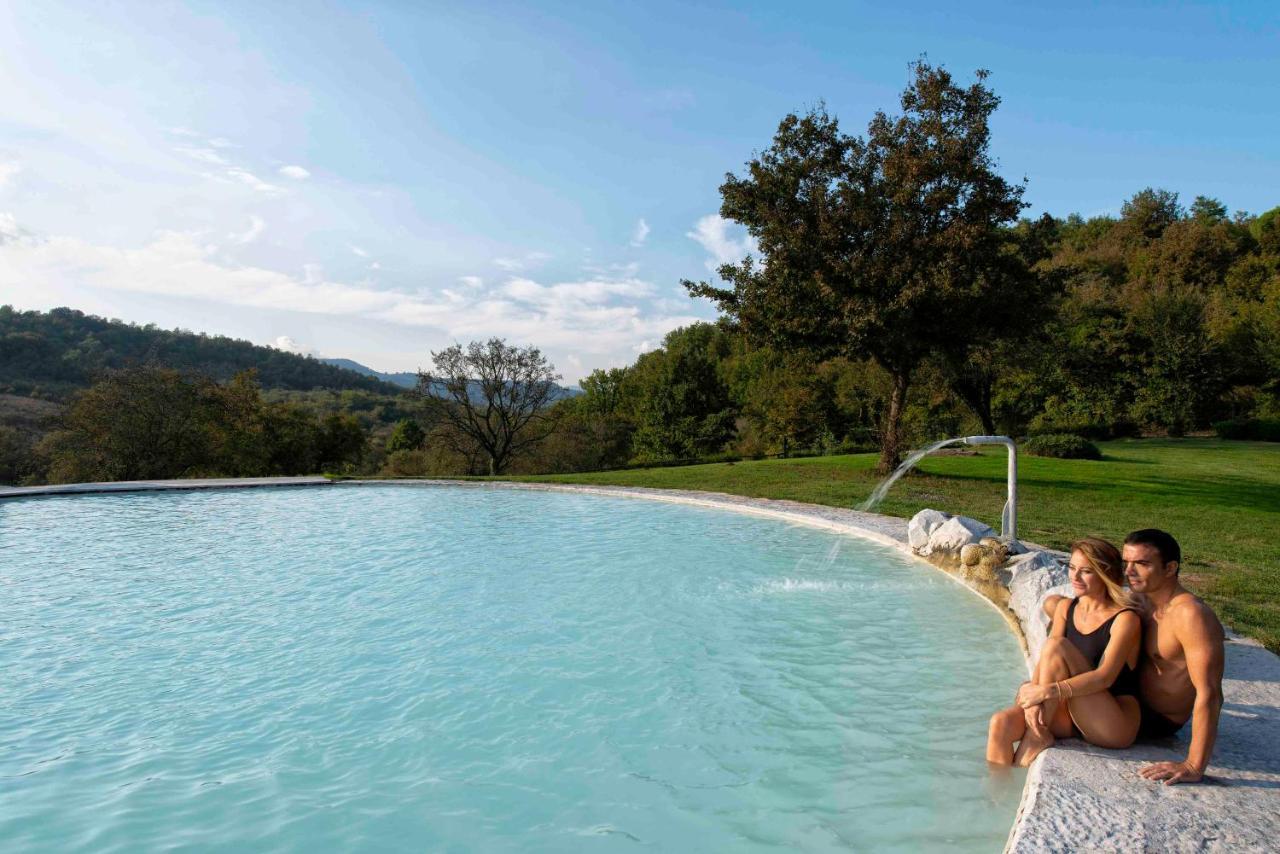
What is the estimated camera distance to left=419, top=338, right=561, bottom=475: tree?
29.4 m

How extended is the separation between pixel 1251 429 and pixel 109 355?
54.5m

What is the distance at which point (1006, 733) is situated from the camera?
3.37 m

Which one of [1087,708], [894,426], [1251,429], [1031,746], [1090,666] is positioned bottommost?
[1031,746]

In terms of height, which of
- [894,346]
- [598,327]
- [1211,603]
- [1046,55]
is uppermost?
[1046,55]

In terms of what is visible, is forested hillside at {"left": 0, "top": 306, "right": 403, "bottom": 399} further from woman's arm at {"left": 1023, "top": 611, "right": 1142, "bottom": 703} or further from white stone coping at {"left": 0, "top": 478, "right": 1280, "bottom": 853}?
white stone coping at {"left": 0, "top": 478, "right": 1280, "bottom": 853}

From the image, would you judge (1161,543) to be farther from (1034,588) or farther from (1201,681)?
(1034,588)

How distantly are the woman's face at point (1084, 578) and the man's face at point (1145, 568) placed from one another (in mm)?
206

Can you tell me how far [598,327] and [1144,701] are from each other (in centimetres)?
2778

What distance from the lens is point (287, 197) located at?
600 inches

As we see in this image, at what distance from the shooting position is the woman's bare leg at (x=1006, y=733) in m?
3.36

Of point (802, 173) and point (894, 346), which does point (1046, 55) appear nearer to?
point (802, 173)

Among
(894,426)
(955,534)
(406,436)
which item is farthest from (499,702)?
(406,436)

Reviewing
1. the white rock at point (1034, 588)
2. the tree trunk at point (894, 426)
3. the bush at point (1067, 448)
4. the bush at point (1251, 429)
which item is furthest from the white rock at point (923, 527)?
the bush at point (1251, 429)

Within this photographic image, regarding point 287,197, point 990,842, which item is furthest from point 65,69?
point 990,842
